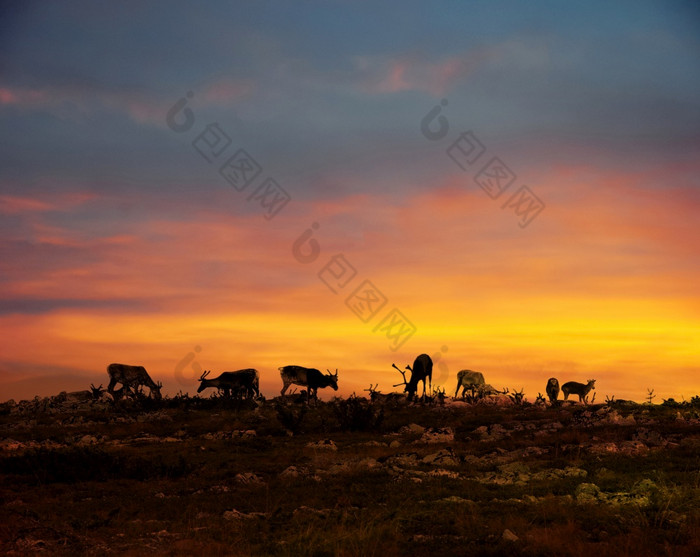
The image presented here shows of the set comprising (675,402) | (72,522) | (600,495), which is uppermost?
(675,402)

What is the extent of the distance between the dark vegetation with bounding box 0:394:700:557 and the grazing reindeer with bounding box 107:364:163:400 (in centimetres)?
1239

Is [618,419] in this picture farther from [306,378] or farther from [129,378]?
[129,378]

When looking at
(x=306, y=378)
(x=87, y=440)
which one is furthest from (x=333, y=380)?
(x=87, y=440)

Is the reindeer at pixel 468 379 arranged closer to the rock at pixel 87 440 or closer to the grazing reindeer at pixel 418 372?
the grazing reindeer at pixel 418 372

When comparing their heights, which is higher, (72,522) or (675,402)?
(675,402)

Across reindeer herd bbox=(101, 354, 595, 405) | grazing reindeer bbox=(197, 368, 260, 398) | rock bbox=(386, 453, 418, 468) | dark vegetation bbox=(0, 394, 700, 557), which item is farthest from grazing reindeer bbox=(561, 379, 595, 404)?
rock bbox=(386, 453, 418, 468)

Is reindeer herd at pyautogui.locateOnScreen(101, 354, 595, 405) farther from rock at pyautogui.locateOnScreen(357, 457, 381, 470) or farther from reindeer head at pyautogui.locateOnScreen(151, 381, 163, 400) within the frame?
rock at pyautogui.locateOnScreen(357, 457, 381, 470)

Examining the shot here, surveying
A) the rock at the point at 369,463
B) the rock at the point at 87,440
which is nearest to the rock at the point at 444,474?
the rock at the point at 369,463

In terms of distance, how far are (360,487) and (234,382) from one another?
90.7 feet

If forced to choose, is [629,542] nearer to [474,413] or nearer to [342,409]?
[342,409]

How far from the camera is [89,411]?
3562 cm

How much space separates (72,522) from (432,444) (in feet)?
41.4

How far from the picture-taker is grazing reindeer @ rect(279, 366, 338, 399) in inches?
Answer: 1690

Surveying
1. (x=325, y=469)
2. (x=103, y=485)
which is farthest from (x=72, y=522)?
(x=325, y=469)
